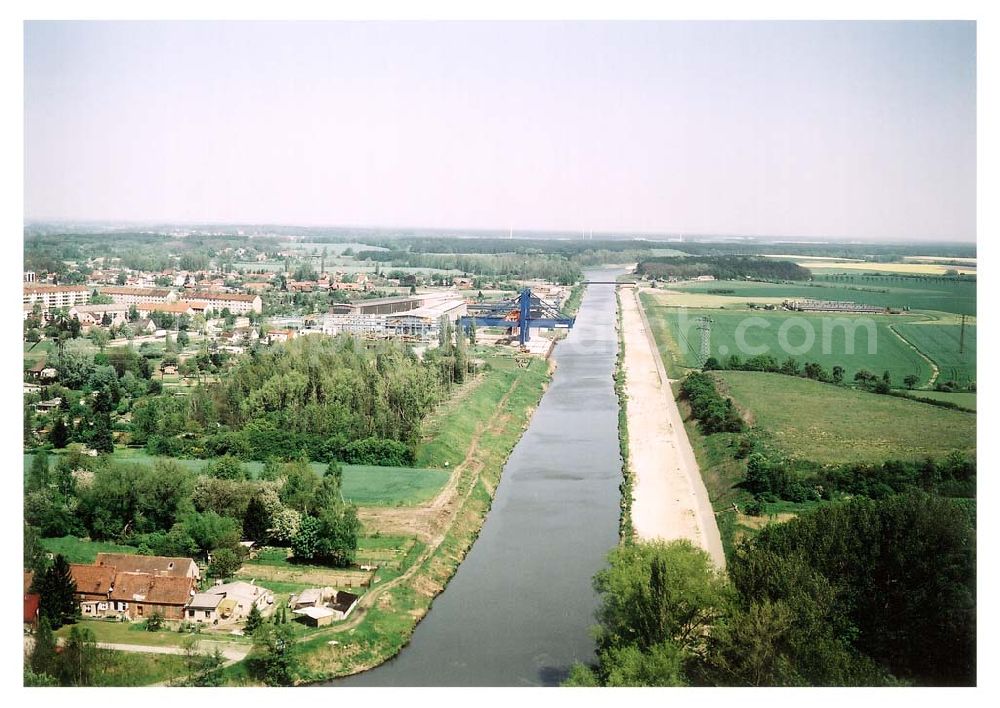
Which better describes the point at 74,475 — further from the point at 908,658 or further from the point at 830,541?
the point at 908,658

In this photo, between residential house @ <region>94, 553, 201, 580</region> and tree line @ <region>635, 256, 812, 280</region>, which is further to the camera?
tree line @ <region>635, 256, 812, 280</region>

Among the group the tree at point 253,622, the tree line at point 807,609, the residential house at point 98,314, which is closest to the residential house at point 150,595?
the tree at point 253,622

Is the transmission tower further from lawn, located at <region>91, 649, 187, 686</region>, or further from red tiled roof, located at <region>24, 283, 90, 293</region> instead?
lawn, located at <region>91, 649, 187, 686</region>

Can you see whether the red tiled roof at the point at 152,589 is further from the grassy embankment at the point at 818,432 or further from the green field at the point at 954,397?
the green field at the point at 954,397

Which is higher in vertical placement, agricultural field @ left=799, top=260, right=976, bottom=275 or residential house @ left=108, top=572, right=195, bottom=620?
agricultural field @ left=799, top=260, right=976, bottom=275

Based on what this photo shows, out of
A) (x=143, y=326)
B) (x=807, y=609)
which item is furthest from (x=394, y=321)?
(x=807, y=609)

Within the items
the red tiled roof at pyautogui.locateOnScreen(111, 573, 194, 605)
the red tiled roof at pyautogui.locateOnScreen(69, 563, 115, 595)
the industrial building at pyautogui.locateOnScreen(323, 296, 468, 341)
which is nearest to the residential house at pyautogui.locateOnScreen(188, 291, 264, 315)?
the industrial building at pyautogui.locateOnScreen(323, 296, 468, 341)
